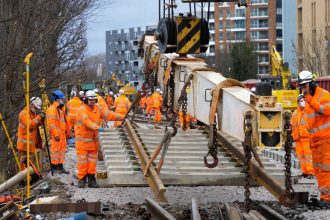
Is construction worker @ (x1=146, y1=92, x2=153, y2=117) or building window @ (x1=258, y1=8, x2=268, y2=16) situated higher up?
building window @ (x1=258, y1=8, x2=268, y2=16)

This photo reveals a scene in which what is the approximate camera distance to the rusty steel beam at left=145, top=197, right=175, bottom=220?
354 inches

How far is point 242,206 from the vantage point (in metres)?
10.9

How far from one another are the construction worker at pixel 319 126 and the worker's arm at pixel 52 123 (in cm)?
699

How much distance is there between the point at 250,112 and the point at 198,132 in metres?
6.46

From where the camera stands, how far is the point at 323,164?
1097 centimetres

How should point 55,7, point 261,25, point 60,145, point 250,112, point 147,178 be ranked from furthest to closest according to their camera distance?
point 261,25
point 55,7
point 60,145
point 147,178
point 250,112

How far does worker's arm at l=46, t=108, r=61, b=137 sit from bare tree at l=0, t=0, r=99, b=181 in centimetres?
56

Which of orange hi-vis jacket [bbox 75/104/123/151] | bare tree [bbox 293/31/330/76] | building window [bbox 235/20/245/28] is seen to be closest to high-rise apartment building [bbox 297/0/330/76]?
bare tree [bbox 293/31/330/76]

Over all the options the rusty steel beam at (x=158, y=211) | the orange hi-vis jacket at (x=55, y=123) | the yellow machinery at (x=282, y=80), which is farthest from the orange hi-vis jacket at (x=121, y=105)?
the rusty steel beam at (x=158, y=211)

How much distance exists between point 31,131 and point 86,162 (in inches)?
71.6

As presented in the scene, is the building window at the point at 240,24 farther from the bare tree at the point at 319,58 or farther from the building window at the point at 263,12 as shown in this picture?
the bare tree at the point at 319,58

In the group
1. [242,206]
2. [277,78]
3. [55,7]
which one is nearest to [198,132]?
[242,206]

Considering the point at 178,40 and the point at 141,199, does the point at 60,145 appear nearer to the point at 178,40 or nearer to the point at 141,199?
the point at 141,199

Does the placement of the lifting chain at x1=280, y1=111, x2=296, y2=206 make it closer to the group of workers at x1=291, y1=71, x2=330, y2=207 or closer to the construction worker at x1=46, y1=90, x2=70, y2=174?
the group of workers at x1=291, y1=71, x2=330, y2=207
